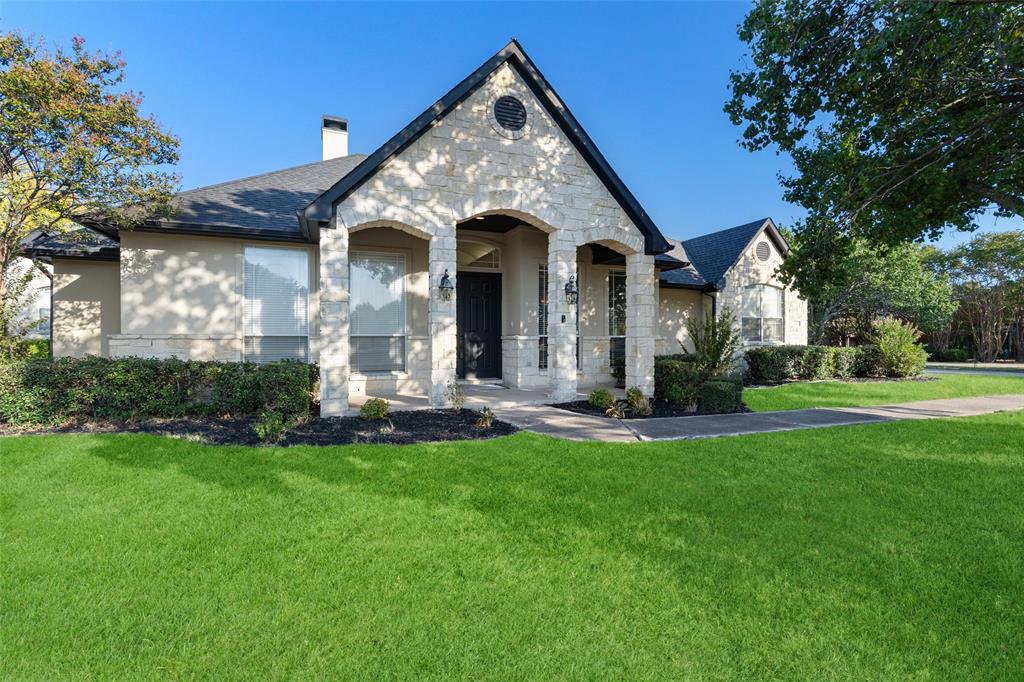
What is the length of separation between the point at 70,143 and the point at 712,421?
37.2 ft

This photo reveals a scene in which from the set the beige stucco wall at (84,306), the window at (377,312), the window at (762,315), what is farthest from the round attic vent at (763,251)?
the beige stucco wall at (84,306)

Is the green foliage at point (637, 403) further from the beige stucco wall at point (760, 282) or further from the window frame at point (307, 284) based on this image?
the beige stucco wall at point (760, 282)

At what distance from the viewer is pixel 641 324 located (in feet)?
33.5

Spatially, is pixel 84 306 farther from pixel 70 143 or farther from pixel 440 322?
pixel 440 322

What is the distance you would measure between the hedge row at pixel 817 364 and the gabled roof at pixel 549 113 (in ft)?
23.6

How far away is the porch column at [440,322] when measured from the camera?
8750mm

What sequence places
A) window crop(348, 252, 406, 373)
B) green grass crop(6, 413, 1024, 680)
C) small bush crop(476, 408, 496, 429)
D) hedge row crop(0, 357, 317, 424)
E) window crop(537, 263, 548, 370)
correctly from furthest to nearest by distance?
window crop(537, 263, 548, 370), window crop(348, 252, 406, 373), small bush crop(476, 408, 496, 429), hedge row crop(0, 357, 317, 424), green grass crop(6, 413, 1024, 680)

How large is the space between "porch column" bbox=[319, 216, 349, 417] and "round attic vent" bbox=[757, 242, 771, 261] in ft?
46.6

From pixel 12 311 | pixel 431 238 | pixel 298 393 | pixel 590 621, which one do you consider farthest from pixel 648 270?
pixel 12 311

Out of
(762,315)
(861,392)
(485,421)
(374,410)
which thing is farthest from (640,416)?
(762,315)

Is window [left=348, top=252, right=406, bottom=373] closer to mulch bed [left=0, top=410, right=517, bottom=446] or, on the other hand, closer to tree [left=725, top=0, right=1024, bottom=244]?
mulch bed [left=0, top=410, right=517, bottom=446]

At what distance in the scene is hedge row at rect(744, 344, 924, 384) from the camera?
1499cm

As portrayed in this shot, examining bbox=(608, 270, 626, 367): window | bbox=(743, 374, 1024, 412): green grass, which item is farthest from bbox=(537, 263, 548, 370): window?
bbox=(743, 374, 1024, 412): green grass

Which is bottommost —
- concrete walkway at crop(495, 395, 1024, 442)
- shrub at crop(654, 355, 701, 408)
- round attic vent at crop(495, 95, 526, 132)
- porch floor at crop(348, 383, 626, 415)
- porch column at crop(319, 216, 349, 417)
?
concrete walkway at crop(495, 395, 1024, 442)
